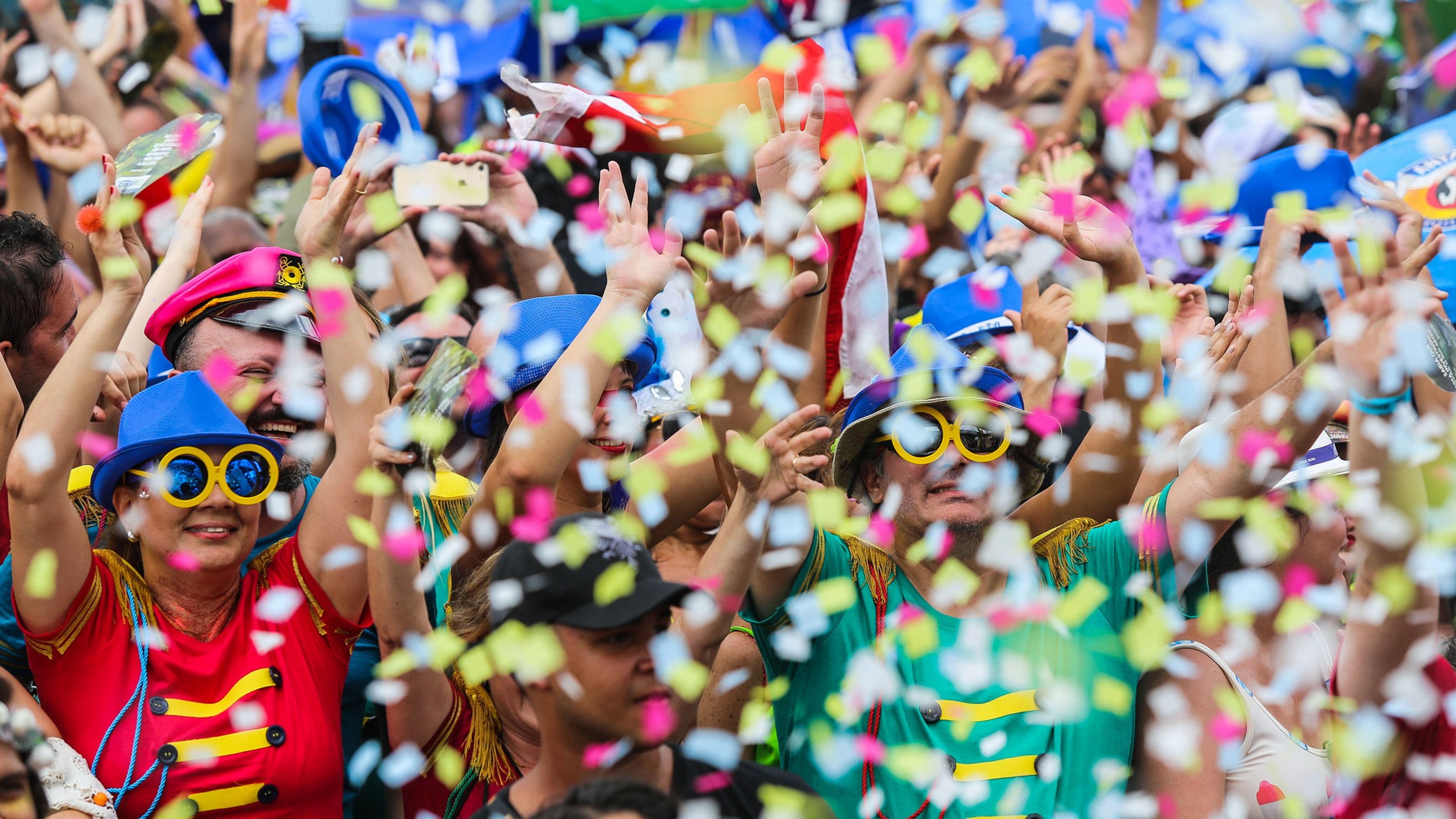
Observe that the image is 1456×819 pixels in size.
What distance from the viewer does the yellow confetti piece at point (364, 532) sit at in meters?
3.26

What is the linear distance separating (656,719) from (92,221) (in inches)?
84.0

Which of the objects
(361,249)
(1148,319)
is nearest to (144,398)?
(361,249)

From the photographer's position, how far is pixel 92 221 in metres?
3.91

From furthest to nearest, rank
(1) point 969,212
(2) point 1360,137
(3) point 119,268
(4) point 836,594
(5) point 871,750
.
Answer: (2) point 1360,137
(1) point 969,212
(3) point 119,268
(4) point 836,594
(5) point 871,750

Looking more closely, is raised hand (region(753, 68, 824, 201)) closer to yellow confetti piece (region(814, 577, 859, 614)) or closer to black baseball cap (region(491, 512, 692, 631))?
yellow confetti piece (region(814, 577, 859, 614))

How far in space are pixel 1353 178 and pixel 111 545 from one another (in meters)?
4.15

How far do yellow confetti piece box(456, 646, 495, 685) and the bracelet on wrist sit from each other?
6.16ft

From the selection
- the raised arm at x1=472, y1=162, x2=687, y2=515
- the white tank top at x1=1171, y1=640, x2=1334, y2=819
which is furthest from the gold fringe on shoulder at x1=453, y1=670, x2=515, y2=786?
the white tank top at x1=1171, y1=640, x2=1334, y2=819

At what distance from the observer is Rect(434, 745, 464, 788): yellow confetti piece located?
3.49m

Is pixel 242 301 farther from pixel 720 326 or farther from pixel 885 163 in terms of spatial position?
pixel 885 163

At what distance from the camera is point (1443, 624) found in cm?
427

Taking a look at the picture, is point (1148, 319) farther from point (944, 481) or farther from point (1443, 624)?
point (1443, 624)

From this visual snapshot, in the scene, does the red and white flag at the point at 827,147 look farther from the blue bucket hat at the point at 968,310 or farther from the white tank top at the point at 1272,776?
the white tank top at the point at 1272,776

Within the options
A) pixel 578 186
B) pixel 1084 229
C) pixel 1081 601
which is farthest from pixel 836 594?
pixel 578 186
